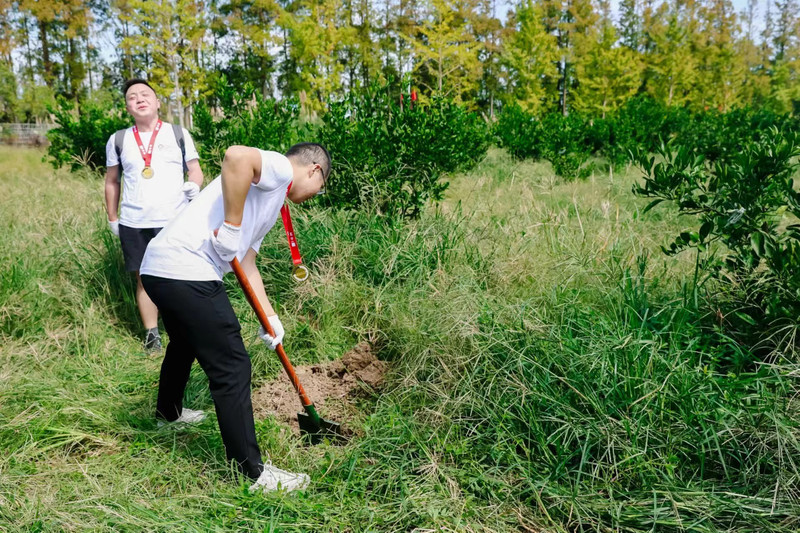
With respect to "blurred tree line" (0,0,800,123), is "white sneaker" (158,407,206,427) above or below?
below

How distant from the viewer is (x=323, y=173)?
8.26 ft

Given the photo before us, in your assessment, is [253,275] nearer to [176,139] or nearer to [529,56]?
[176,139]

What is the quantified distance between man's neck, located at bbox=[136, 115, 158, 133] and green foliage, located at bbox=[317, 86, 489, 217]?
1.47 meters

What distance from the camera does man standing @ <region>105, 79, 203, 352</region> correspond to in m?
3.85

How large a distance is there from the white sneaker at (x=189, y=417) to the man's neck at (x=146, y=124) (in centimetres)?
203

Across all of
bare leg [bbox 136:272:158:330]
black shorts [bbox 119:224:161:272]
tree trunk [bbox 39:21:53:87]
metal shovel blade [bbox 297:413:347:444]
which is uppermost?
tree trunk [bbox 39:21:53:87]

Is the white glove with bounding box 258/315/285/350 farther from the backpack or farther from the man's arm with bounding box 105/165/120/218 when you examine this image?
the man's arm with bounding box 105/165/120/218

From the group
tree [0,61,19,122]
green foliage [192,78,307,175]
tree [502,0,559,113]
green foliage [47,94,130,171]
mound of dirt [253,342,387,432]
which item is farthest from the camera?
tree [0,61,19,122]

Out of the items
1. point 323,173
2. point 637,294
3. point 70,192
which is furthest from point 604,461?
point 70,192

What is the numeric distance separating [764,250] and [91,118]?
1003cm

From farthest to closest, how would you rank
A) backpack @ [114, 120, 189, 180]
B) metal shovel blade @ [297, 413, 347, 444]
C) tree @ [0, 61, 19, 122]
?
tree @ [0, 61, 19, 122] < backpack @ [114, 120, 189, 180] < metal shovel blade @ [297, 413, 347, 444]

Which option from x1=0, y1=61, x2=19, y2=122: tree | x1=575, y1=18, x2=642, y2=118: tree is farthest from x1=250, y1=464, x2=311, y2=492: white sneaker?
x1=0, y1=61, x2=19, y2=122: tree

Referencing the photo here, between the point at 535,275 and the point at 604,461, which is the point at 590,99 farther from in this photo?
the point at 604,461

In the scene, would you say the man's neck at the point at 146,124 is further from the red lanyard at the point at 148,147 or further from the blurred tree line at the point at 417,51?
the blurred tree line at the point at 417,51
